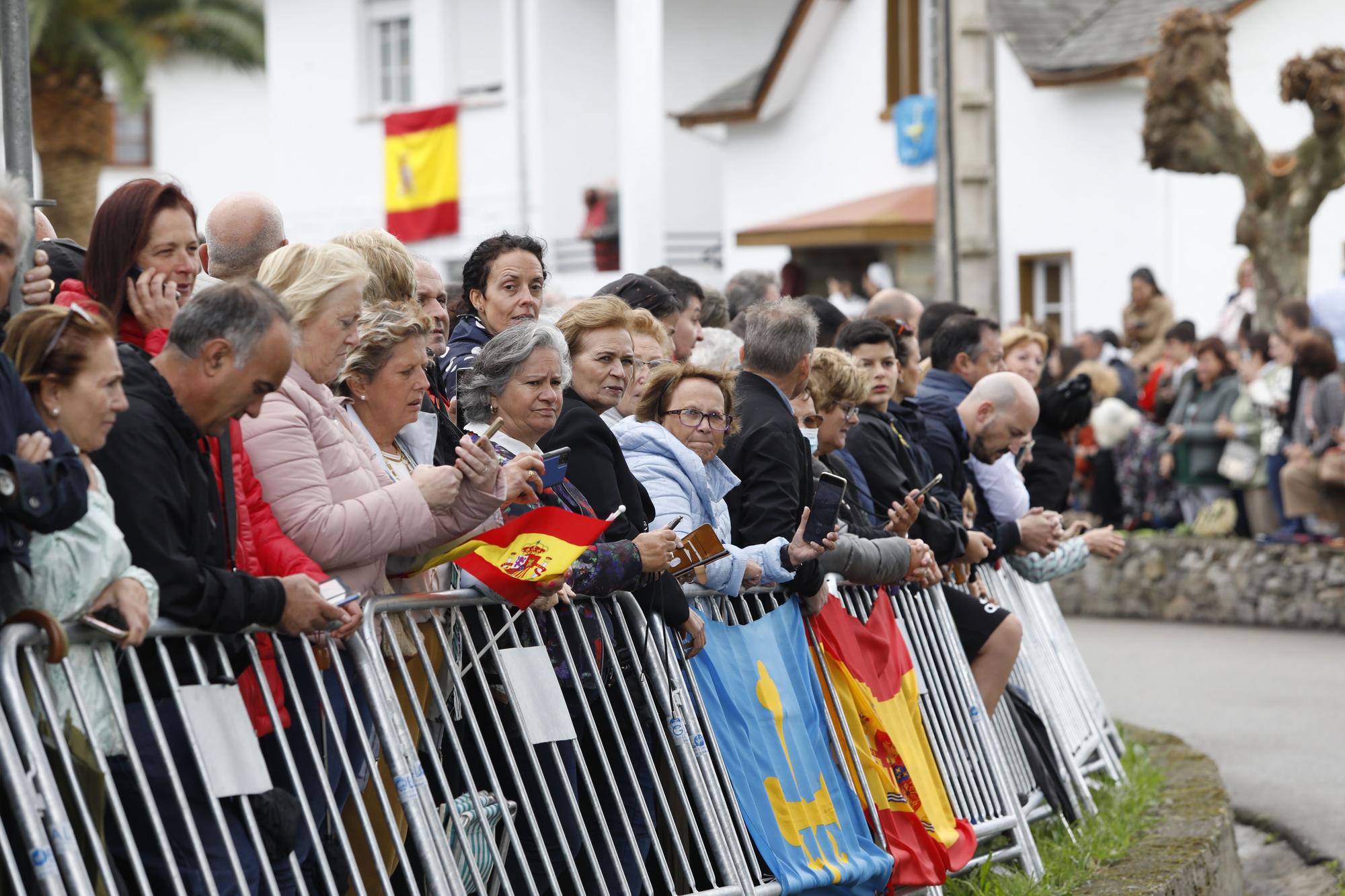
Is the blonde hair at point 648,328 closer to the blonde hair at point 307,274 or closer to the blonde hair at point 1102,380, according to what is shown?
the blonde hair at point 307,274

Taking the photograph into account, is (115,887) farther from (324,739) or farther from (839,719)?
(839,719)

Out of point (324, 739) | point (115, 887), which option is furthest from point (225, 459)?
point (115, 887)

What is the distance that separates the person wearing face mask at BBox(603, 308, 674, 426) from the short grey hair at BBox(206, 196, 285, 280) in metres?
1.18

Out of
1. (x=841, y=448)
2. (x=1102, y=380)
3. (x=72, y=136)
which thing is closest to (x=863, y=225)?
(x=1102, y=380)

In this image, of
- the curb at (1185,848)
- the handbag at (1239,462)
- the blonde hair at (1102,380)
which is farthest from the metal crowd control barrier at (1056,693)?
the blonde hair at (1102,380)

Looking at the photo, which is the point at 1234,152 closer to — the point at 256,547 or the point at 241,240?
the point at 241,240

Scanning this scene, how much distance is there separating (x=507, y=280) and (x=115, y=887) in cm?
311

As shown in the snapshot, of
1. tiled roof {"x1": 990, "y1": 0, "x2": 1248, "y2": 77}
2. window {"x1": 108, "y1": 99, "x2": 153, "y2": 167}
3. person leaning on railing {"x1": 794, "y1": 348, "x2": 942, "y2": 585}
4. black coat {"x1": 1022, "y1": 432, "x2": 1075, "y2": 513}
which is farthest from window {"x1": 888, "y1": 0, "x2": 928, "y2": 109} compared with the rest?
window {"x1": 108, "y1": 99, "x2": 153, "y2": 167}

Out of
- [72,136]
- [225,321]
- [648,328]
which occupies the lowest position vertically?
[648,328]

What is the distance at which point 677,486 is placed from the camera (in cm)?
583

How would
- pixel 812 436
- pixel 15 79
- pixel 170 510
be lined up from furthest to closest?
pixel 812 436, pixel 15 79, pixel 170 510

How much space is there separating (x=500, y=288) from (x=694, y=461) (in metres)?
1.03

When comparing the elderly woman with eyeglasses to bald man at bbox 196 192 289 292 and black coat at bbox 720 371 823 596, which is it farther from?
bald man at bbox 196 192 289 292

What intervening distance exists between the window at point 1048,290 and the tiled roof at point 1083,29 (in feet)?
7.92
